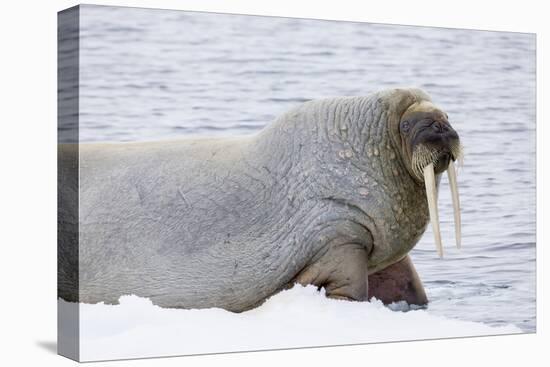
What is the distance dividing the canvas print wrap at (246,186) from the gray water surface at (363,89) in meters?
0.02

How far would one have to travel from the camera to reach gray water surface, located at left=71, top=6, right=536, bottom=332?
8.84 m

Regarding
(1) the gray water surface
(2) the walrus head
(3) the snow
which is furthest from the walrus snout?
(3) the snow

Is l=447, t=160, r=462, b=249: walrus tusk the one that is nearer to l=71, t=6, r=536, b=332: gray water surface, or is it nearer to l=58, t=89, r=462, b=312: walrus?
l=58, t=89, r=462, b=312: walrus

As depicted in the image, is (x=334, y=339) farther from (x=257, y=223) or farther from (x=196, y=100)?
(x=196, y=100)

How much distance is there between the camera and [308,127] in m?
9.41

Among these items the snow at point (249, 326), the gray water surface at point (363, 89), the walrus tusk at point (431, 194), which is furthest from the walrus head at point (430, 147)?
the snow at point (249, 326)

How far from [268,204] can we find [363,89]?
1.30 meters

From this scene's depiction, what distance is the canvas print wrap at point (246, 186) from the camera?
875cm

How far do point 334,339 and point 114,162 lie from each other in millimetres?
2210

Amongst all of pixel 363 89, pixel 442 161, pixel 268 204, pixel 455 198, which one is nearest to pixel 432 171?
pixel 442 161

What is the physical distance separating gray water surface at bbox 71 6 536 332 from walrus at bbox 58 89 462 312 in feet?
0.78

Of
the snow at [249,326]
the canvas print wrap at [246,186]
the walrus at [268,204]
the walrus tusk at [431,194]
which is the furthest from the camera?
the walrus tusk at [431,194]

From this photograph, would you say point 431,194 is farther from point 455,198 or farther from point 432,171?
point 455,198

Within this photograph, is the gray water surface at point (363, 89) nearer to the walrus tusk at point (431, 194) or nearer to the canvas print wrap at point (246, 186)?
the canvas print wrap at point (246, 186)
